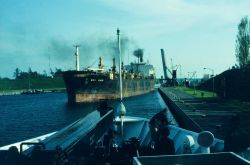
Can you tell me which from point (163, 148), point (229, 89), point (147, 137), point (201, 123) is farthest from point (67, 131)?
point (229, 89)

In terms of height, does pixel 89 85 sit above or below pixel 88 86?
above

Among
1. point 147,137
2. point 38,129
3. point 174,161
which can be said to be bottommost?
point 38,129

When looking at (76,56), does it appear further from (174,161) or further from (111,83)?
(174,161)

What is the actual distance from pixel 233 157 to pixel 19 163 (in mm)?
4730

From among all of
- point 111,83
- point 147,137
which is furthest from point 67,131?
point 111,83

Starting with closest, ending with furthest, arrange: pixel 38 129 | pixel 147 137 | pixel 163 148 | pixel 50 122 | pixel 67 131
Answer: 1. pixel 163 148
2. pixel 67 131
3. pixel 147 137
4. pixel 38 129
5. pixel 50 122

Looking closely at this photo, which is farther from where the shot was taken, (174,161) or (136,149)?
(136,149)

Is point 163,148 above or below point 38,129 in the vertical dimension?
above

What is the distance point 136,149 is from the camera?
432 inches

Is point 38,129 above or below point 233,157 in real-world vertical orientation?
below

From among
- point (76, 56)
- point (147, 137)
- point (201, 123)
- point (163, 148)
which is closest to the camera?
point (163, 148)

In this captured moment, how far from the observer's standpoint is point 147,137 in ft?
61.3

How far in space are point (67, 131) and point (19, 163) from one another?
15.3 ft

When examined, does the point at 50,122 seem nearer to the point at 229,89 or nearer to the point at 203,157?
the point at 229,89
